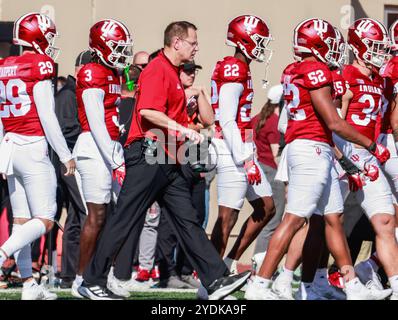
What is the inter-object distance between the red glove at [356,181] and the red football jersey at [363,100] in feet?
1.74

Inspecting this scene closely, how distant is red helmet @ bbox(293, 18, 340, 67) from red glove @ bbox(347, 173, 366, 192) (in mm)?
867

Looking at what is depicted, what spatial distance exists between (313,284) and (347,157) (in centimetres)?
104

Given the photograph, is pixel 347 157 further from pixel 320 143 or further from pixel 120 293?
pixel 120 293

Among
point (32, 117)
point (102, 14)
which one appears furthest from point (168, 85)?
point (102, 14)

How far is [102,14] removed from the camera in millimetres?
14516

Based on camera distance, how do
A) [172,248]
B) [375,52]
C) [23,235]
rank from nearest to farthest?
[23,235], [375,52], [172,248]

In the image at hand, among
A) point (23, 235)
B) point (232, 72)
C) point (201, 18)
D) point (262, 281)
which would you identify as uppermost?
point (201, 18)

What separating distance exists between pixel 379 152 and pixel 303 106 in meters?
0.70

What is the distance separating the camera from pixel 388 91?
34.9 feet

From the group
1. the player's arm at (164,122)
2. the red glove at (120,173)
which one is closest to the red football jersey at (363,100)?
the player's arm at (164,122)

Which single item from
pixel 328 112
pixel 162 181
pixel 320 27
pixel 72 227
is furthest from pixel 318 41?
pixel 72 227

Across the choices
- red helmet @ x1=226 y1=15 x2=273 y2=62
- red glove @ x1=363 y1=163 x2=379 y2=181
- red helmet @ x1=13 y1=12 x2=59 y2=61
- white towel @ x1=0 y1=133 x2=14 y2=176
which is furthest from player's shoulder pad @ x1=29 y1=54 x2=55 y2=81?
red glove @ x1=363 y1=163 x2=379 y2=181

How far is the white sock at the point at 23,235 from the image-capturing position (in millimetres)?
9523

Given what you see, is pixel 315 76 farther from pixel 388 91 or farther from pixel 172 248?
pixel 172 248
